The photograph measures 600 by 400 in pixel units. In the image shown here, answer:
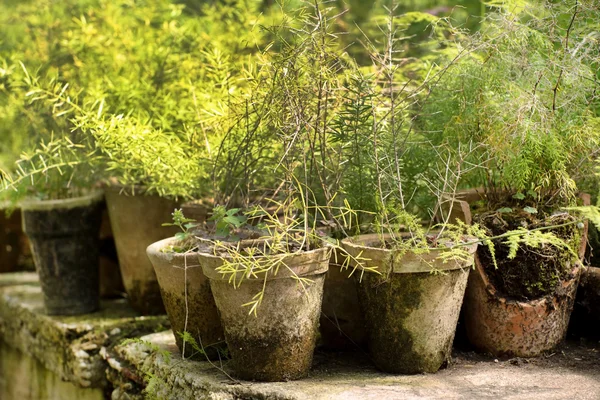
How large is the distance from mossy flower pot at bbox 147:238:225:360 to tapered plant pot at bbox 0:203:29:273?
2.20 m

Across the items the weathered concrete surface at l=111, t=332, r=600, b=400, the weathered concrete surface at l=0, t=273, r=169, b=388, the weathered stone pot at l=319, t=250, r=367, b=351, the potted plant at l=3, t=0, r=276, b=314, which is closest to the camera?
the weathered concrete surface at l=111, t=332, r=600, b=400

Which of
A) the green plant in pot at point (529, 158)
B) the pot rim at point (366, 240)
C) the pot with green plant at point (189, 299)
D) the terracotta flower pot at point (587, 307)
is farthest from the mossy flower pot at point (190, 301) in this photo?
the terracotta flower pot at point (587, 307)

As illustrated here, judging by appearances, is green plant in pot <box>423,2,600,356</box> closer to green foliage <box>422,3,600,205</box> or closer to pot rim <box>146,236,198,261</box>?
green foliage <box>422,3,600,205</box>

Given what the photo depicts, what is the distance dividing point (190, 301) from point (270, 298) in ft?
1.44

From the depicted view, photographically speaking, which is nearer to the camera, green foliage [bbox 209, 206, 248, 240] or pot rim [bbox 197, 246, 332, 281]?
pot rim [bbox 197, 246, 332, 281]

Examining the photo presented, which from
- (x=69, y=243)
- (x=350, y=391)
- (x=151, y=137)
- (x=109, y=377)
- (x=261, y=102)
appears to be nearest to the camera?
(x=350, y=391)

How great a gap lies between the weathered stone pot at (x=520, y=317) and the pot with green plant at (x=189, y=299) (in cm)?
88

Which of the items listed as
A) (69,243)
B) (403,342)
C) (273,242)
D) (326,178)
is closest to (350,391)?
(403,342)

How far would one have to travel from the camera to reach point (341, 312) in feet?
8.95

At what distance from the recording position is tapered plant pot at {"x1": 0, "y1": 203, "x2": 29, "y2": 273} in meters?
4.54

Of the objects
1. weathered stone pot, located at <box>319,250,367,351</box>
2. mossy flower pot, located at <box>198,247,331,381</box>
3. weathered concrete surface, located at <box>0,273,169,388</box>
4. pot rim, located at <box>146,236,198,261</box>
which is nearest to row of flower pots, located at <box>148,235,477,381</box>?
mossy flower pot, located at <box>198,247,331,381</box>

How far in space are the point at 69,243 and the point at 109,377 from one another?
2.46 feet

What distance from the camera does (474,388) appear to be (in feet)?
7.39

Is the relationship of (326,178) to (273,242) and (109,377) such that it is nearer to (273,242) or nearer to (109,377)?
(273,242)
